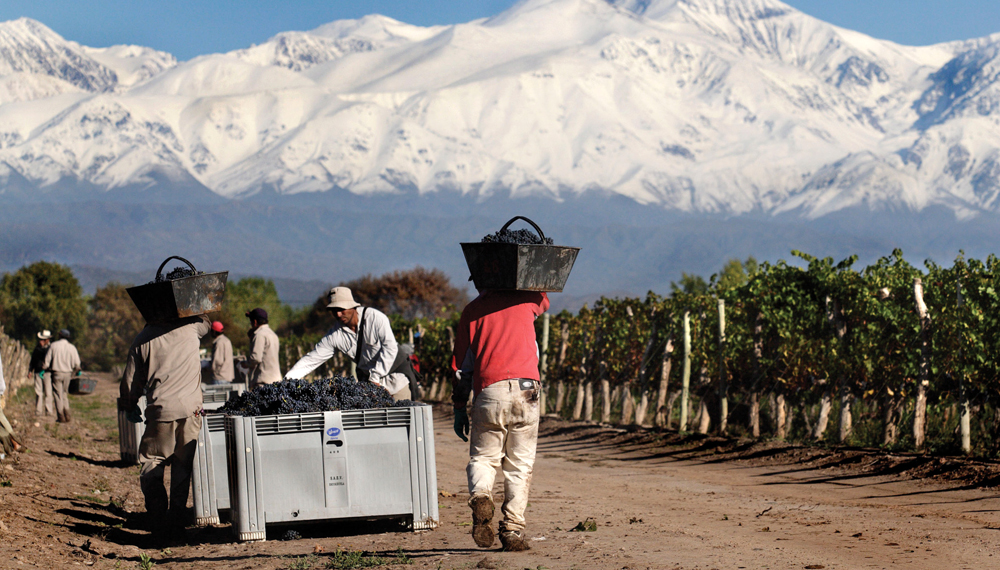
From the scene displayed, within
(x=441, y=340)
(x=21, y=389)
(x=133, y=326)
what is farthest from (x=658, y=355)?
(x=133, y=326)

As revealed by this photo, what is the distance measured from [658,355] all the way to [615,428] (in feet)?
4.69

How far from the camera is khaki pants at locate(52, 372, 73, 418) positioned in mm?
18547

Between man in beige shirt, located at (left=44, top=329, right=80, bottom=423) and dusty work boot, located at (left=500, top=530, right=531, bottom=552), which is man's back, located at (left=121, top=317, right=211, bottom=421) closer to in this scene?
dusty work boot, located at (left=500, top=530, right=531, bottom=552)

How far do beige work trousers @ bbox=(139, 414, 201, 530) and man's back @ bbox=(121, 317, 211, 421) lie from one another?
102 mm

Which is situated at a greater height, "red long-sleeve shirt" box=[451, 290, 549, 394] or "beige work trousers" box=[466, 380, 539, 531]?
"red long-sleeve shirt" box=[451, 290, 549, 394]

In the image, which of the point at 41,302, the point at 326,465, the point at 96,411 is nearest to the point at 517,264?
the point at 326,465

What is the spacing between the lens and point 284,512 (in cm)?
697

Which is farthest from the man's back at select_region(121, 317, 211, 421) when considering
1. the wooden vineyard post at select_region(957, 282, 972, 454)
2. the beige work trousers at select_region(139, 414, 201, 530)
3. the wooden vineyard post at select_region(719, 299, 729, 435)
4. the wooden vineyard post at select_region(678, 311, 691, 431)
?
the wooden vineyard post at select_region(678, 311, 691, 431)

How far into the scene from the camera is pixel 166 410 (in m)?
7.50

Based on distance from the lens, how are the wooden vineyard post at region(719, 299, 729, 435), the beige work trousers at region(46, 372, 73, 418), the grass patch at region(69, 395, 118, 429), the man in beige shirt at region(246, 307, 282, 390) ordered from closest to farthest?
1. the man in beige shirt at region(246, 307, 282, 390)
2. the wooden vineyard post at region(719, 299, 729, 435)
3. the beige work trousers at region(46, 372, 73, 418)
4. the grass patch at region(69, 395, 118, 429)

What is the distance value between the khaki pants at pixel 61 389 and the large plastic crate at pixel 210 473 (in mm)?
11741

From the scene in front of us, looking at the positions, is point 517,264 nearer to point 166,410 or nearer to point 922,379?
point 166,410

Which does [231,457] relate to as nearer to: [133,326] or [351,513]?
[351,513]

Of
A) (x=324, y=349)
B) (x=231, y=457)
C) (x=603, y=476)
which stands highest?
(x=324, y=349)
